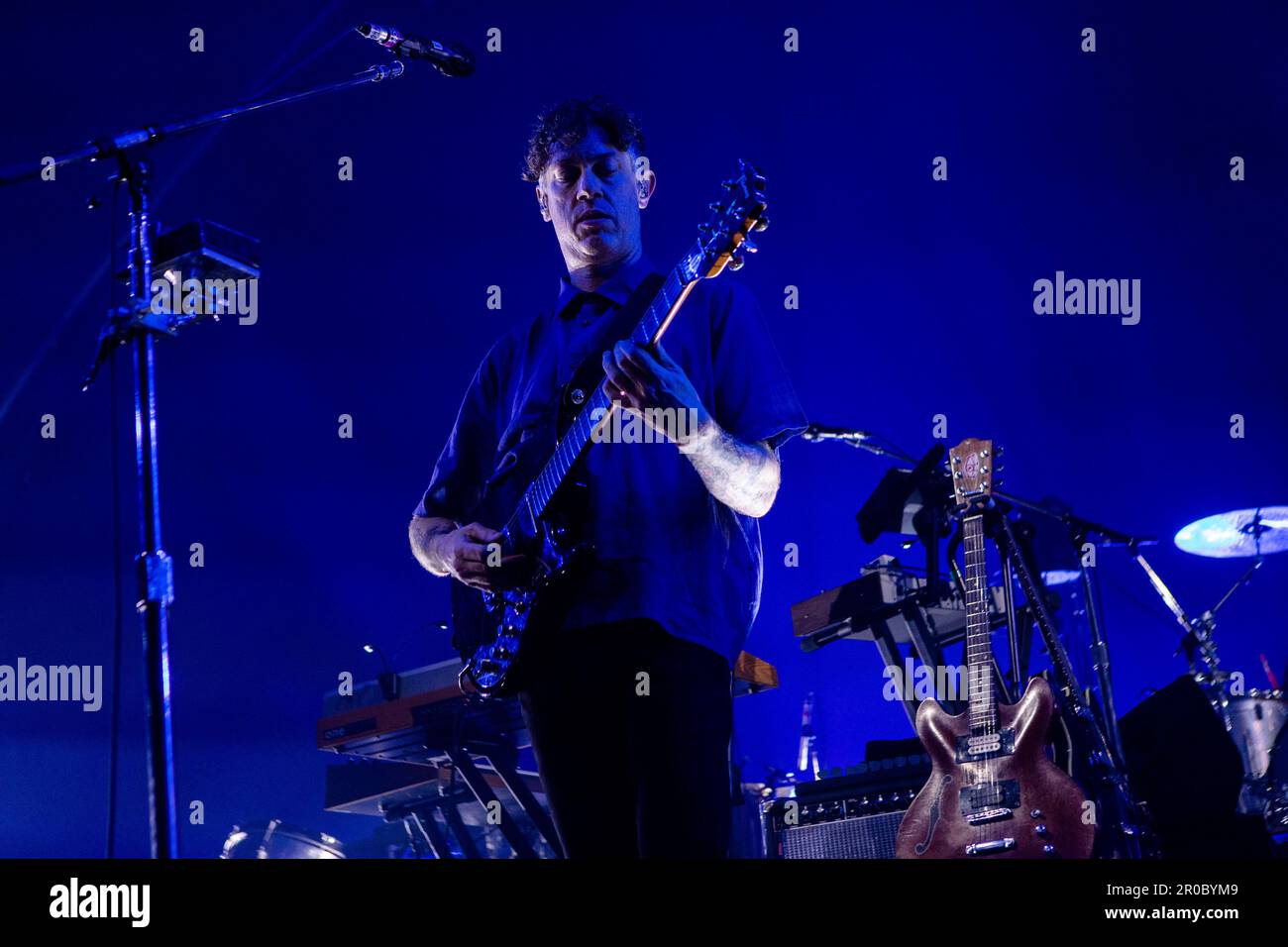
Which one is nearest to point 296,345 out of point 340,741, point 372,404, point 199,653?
point 372,404

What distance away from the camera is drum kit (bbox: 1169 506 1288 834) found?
3.83 m

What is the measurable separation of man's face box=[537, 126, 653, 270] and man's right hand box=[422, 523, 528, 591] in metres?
0.56

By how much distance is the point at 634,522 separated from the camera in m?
1.93

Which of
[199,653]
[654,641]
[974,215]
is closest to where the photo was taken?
[654,641]

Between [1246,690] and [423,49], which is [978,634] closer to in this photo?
[1246,690]

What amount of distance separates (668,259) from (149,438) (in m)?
2.60

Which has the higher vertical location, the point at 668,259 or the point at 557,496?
the point at 668,259

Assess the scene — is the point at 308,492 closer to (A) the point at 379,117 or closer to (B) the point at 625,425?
(A) the point at 379,117

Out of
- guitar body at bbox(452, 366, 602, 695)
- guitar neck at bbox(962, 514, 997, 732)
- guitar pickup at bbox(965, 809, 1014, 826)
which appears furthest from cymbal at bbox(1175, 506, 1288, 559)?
guitar body at bbox(452, 366, 602, 695)

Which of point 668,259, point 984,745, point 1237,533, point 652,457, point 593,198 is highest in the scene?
point 668,259

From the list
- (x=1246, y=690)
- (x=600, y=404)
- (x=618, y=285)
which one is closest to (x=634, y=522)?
(x=600, y=404)

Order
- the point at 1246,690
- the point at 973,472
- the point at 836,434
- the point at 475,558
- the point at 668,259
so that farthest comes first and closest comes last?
the point at 668,259, the point at 1246,690, the point at 836,434, the point at 973,472, the point at 475,558

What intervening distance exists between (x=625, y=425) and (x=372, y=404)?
9.21 feet

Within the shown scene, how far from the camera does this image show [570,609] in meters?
1.89
